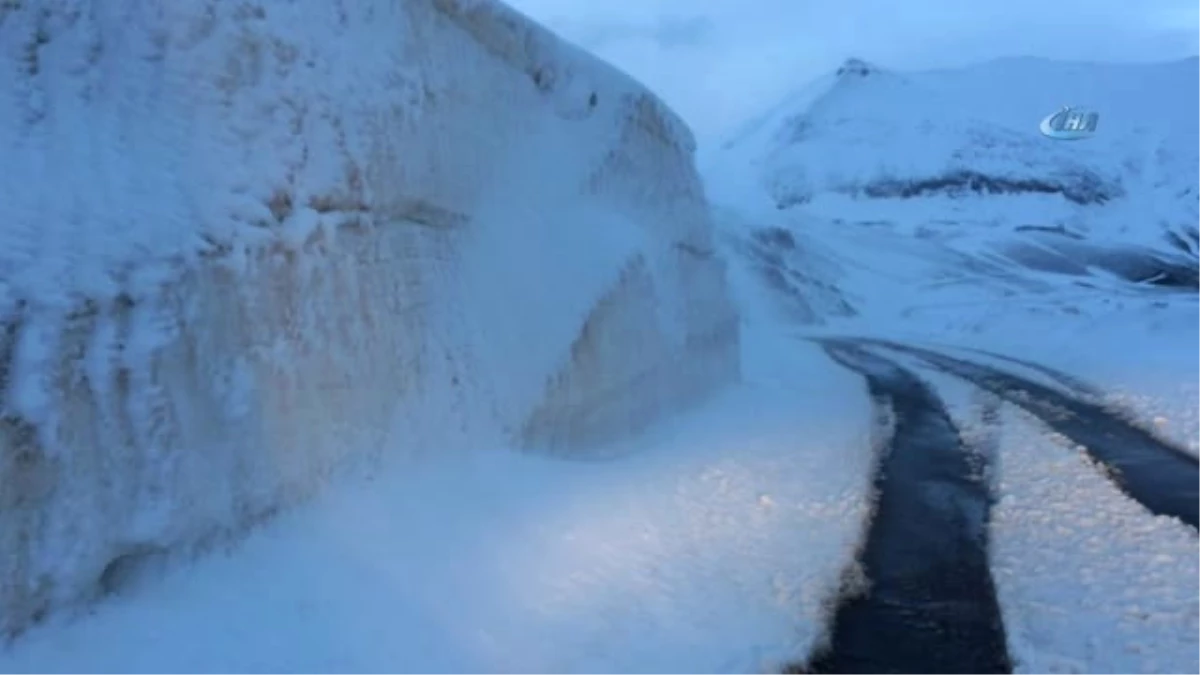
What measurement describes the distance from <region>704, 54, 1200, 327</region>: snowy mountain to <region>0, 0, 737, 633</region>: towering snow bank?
42.5 metres

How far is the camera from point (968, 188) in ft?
447

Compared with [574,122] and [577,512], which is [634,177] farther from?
[577,512]

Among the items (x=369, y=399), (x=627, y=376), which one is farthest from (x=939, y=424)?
(x=369, y=399)

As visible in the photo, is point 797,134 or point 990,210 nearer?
point 990,210

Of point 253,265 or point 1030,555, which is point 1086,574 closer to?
point 1030,555

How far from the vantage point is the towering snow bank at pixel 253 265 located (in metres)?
6.23

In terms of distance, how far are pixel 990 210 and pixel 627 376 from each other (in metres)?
123

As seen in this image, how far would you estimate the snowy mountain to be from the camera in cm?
7625

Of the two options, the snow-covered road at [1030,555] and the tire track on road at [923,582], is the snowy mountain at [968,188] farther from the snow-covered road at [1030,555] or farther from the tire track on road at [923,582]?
the tire track on road at [923,582]

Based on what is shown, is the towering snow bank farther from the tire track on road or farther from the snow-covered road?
the snow-covered road

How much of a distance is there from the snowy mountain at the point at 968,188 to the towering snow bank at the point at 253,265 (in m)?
42.5

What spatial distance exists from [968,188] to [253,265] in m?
139

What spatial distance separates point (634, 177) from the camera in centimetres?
1717

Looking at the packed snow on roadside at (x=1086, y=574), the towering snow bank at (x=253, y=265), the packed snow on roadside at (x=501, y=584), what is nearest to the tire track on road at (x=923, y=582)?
the packed snow on roadside at (x=1086, y=574)
